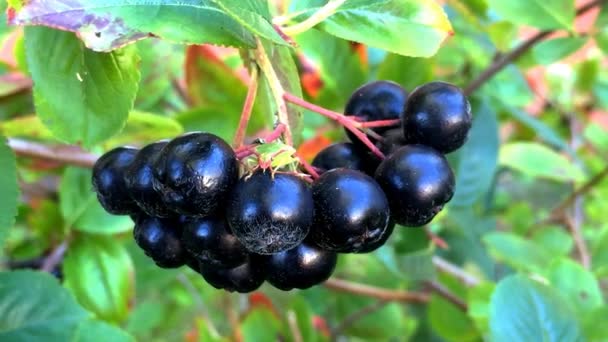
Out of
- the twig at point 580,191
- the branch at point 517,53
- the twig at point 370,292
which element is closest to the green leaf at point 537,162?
the twig at point 580,191

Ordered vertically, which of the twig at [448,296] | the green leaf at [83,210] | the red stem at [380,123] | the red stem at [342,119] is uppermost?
the red stem at [342,119]

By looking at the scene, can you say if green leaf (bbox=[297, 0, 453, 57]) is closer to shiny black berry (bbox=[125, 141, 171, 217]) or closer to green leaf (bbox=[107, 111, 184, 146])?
shiny black berry (bbox=[125, 141, 171, 217])

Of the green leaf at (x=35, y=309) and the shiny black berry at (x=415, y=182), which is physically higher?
the shiny black berry at (x=415, y=182)

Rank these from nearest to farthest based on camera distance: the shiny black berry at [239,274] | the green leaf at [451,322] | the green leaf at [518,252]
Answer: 1. the shiny black berry at [239,274]
2. the green leaf at [518,252]
3. the green leaf at [451,322]

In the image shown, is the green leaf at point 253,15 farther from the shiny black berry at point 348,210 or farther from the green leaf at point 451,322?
the green leaf at point 451,322

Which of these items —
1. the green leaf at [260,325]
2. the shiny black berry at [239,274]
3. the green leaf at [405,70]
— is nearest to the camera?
the shiny black berry at [239,274]

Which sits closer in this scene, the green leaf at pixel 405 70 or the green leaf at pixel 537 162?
the green leaf at pixel 405 70

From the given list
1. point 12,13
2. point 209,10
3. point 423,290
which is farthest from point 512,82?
point 12,13

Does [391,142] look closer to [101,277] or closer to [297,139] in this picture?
[297,139]
